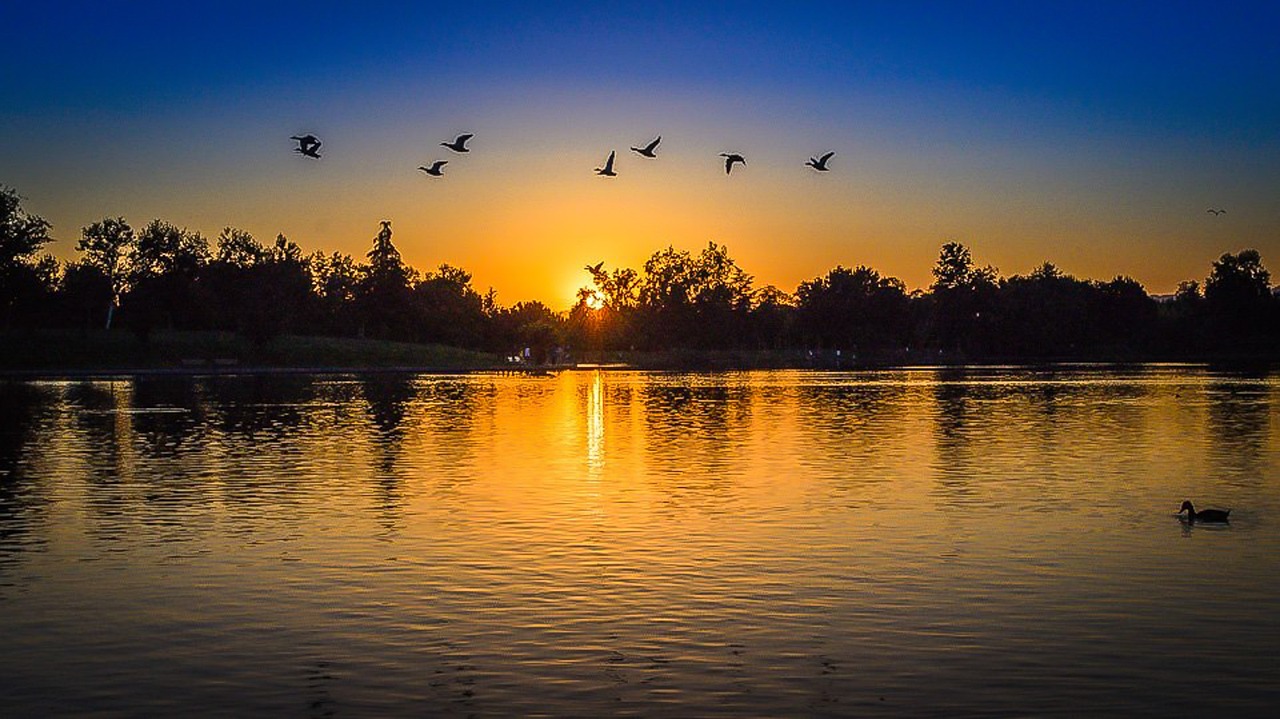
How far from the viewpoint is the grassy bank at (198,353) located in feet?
390

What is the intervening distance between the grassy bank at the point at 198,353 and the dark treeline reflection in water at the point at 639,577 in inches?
3241

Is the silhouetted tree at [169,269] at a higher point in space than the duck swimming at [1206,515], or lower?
higher

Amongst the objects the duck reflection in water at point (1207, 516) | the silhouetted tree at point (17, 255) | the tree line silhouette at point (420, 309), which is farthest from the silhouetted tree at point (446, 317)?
the duck reflection in water at point (1207, 516)

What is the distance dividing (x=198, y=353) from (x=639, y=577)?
121058 millimetres

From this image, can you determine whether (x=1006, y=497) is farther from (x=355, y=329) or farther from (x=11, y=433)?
(x=355, y=329)

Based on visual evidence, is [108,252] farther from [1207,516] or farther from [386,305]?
[1207,516]

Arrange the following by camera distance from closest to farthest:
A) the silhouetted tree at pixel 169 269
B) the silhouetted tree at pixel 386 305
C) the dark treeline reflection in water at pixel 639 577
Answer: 1. the dark treeline reflection in water at pixel 639 577
2. the silhouetted tree at pixel 169 269
3. the silhouetted tree at pixel 386 305

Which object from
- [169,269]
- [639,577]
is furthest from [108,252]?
[639,577]

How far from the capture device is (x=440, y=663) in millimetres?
14172

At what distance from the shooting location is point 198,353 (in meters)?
132

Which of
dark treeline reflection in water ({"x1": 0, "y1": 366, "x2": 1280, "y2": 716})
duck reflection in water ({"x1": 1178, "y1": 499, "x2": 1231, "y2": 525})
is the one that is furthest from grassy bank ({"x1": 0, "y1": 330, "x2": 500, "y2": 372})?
duck reflection in water ({"x1": 1178, "y1": 499, "x2": 1231, "y2": 525})

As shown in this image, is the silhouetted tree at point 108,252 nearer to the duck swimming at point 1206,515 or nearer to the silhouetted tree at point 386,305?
the silhouetted tree at point 386,305

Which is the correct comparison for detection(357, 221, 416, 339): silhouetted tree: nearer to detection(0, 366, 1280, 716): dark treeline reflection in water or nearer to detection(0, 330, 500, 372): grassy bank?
detection(0, 330, 500, 372): grassy bank

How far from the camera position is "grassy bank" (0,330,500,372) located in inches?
4675
